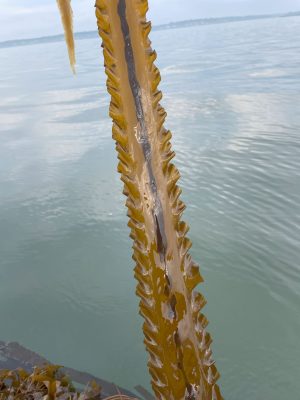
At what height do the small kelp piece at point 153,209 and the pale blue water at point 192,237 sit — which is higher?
the small kelp piece at point 153,209

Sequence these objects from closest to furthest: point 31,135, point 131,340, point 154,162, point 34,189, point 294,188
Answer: point 154,162 → point 131,340 → point 294,188 → point 34,189 → point 31,135

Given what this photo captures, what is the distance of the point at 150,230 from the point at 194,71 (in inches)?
490

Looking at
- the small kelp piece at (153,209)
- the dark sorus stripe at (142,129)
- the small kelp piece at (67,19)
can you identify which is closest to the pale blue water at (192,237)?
the small kelp piece at (153,209)

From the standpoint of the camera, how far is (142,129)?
2.23ft

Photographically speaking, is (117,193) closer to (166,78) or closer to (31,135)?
(31,135)

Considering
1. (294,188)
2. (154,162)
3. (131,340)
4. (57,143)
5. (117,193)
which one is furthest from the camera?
(57,143)

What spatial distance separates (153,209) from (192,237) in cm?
284

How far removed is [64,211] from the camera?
4.32 m

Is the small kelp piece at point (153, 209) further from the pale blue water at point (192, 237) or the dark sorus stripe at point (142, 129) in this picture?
the pale blue water at point (192, 237)

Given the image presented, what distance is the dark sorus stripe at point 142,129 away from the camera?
2.14ft

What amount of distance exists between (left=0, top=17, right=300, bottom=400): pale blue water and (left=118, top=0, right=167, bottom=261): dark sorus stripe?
1733mm

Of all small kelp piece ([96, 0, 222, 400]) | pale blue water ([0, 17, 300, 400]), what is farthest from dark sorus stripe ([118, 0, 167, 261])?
pale blue water ([0, 17, 300, 400])

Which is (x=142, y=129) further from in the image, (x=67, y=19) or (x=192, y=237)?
(x=192, y=237)

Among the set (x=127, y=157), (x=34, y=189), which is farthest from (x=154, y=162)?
(x=34, y=189)
